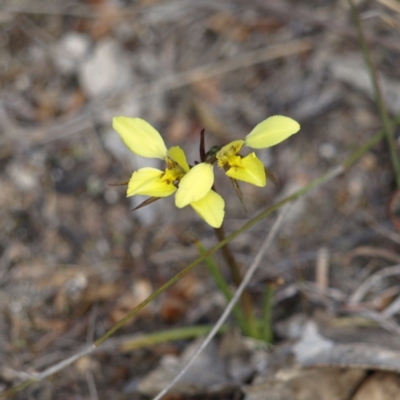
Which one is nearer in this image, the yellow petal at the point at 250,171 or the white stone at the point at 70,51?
the yellow petal at the point at 250,171

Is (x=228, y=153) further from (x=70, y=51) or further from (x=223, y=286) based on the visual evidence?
(x=70, y=51)

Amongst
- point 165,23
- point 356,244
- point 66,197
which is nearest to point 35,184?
point 66,197

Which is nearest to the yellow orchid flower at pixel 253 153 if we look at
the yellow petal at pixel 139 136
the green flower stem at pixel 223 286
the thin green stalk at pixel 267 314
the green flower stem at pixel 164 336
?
the yellow petal at pixel 139 136

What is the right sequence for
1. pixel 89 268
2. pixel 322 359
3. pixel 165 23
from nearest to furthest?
1. pixel 322 359
2. pixel 89 268
3. pixel 165 23

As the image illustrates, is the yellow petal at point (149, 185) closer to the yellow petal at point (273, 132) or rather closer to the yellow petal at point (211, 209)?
the yellow petal at point (211, 209)

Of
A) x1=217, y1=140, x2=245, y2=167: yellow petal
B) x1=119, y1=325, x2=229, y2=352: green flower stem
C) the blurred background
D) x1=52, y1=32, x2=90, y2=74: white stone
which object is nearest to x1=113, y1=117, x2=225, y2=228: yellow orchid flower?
x1=217, y1=140, x2=245, y2=167: yellow petal

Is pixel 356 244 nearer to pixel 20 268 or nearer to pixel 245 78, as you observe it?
pixel 245 78

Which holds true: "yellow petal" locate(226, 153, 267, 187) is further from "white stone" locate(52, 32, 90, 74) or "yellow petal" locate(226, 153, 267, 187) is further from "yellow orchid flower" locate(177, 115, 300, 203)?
"white stone" locate(52, 32, 90, 74)

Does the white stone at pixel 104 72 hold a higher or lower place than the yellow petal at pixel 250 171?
lower
